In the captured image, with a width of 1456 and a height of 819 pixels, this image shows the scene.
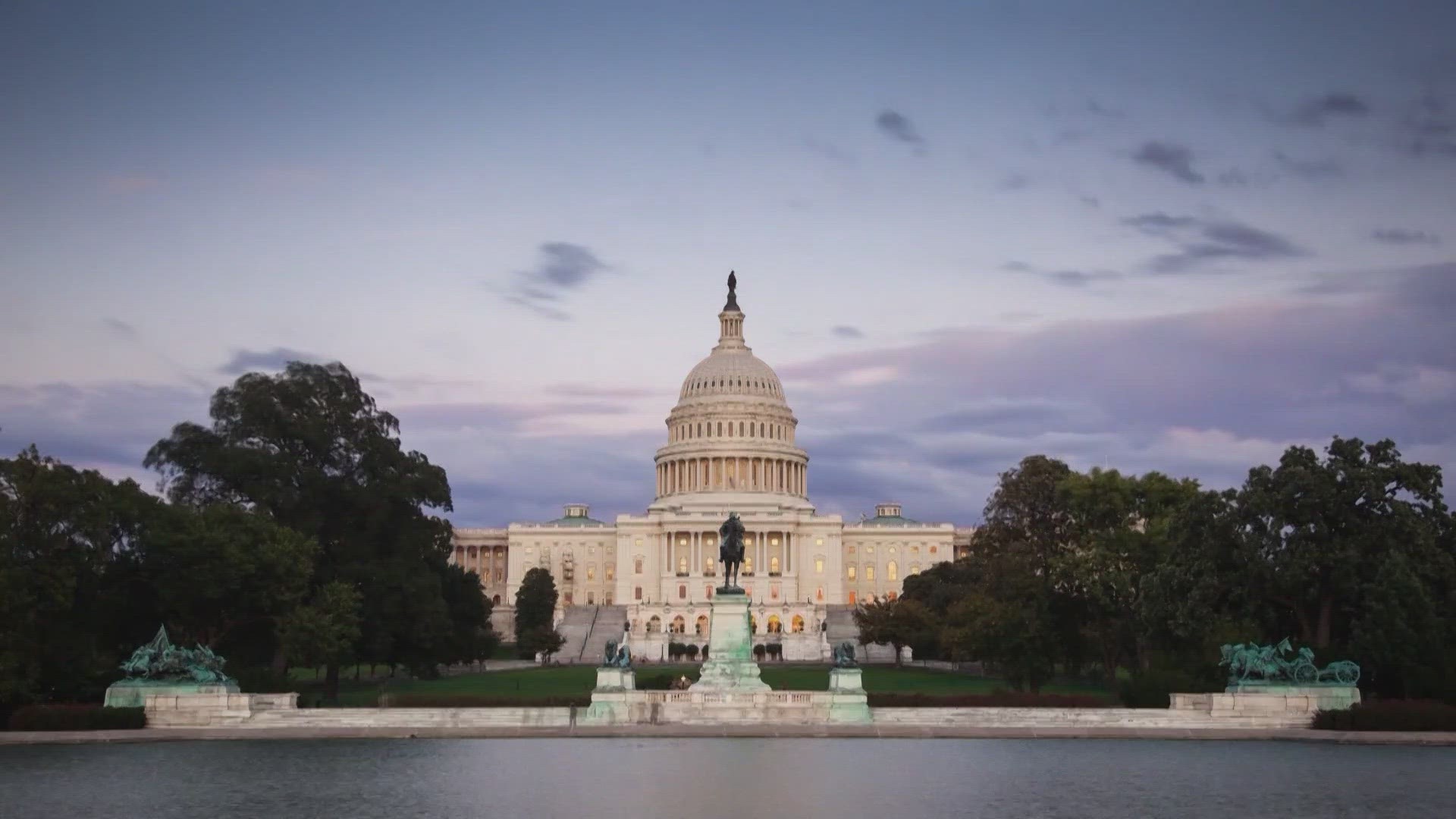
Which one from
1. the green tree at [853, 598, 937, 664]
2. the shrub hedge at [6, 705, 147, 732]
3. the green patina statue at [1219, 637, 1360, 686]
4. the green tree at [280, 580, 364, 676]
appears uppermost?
the green tree at [853, 598, 937, 664]

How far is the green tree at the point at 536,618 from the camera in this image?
414ft

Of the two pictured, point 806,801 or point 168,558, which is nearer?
point 806,801

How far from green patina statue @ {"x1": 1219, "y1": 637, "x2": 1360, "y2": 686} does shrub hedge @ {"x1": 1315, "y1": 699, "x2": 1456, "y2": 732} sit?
2.15 meters

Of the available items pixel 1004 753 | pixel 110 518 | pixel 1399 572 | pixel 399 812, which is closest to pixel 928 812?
pixel 399 812

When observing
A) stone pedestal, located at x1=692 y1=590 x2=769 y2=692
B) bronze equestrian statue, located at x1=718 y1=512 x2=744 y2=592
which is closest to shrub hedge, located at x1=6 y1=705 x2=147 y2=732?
stone pedestal, located at x1=692 y1=590 x2=769 y2=692

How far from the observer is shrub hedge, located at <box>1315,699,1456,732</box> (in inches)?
1938

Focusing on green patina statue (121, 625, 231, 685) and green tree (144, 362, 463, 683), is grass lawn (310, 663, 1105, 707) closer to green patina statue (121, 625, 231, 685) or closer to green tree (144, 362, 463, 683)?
green tree (144, 362, 463, 683)

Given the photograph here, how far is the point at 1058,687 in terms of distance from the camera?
8062cm

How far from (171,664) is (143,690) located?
3.74 ft

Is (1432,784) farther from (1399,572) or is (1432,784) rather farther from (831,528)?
(831,528)

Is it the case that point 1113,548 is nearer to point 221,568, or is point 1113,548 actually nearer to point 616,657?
point 616,657

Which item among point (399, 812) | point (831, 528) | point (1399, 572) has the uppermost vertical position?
point (831, 528)

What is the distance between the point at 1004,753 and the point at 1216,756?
5.07 meters

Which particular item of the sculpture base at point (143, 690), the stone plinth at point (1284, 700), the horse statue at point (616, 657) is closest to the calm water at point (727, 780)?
the stone plinth at point (1284, 700)
